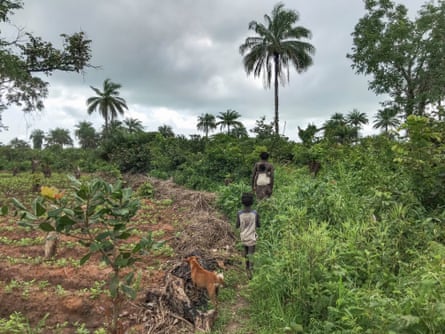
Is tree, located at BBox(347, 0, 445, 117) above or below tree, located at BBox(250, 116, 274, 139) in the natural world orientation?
above

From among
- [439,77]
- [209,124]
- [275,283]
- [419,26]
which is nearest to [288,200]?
[275,283]

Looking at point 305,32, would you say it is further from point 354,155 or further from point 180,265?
point 180,265

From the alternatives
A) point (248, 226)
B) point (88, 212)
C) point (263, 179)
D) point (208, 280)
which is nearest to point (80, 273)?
point (208, 280)

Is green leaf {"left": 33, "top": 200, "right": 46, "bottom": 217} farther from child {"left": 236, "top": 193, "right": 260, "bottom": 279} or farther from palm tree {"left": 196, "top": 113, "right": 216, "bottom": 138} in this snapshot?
palm tree {"left": 196, "top": 113, "right": 216, "bottom": 138}

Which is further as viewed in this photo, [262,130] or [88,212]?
[262,130]

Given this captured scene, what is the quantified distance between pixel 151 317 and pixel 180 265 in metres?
0.88

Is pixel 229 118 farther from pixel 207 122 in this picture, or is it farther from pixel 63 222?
pixel 63 222

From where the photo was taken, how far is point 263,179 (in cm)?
574

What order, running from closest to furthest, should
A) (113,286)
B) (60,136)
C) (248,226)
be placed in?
(113,286) < (248,226) < (60,136)

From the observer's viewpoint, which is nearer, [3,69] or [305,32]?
[3,69]

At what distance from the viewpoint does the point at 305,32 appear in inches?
882

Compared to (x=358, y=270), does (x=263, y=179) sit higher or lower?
higher

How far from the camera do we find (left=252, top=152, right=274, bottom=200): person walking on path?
18.7ft

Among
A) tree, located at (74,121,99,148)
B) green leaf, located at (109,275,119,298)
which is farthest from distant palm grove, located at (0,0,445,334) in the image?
tree, located at (74,121,99,148)
